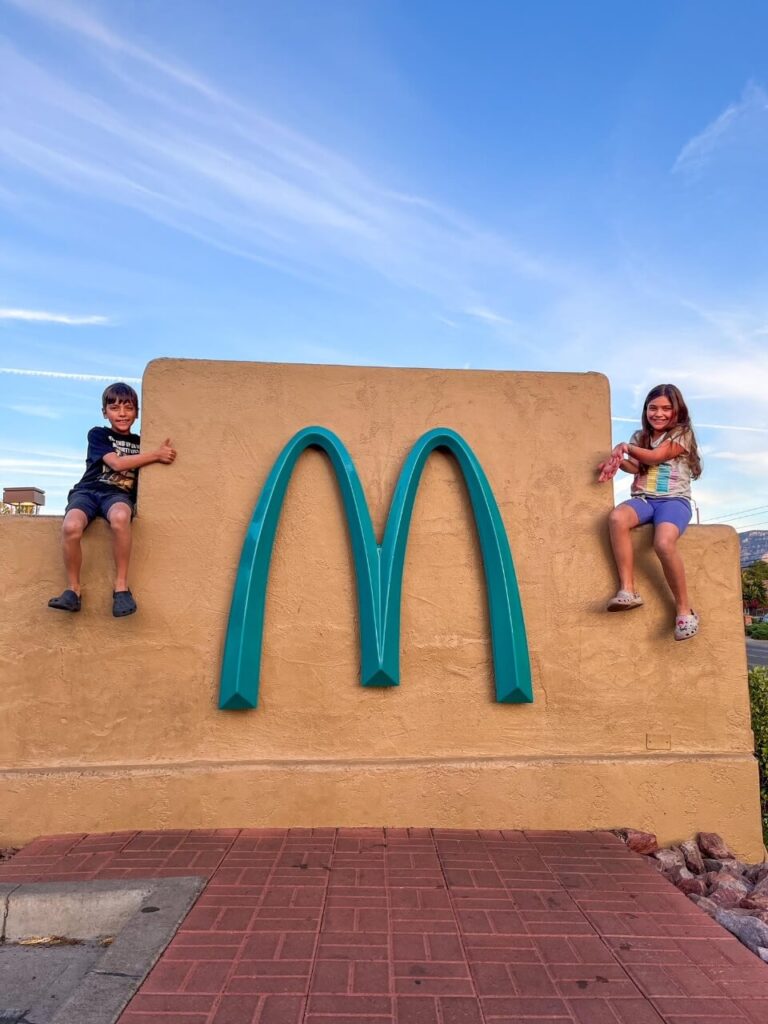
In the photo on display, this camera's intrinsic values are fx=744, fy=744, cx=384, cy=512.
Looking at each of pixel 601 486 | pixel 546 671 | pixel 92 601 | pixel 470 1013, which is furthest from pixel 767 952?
pixel 92 601

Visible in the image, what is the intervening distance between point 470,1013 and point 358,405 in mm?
3307

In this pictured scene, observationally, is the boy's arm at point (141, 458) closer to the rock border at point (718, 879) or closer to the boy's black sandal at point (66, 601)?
the boy's black sandal at point (66, 601)

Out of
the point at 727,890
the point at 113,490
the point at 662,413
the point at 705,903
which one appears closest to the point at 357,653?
the point at 113,490

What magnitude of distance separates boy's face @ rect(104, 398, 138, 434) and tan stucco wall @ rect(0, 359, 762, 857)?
18 cm

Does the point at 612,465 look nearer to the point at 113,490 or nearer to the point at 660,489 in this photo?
the point at 660,489

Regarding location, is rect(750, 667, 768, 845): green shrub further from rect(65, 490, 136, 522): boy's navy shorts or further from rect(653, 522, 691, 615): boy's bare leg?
rect(65, 490, 136, 522): boy's navy shorts

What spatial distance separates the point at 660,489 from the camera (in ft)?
15.3

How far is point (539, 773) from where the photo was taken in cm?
447

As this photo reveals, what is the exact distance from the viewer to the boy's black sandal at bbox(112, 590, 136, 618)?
430 cm

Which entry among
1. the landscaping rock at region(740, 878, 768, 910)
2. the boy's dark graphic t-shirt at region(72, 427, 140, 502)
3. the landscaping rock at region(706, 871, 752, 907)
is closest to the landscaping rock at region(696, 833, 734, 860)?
the landscaping rock at region(706, 871, 752, 907)

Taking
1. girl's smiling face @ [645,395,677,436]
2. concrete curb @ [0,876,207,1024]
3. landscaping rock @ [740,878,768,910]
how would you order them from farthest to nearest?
girl's smiling face @ [645,395,677,436] < landscaping rock @ [740,878,768,910] < concrete curb @ [0,876,207,1024]

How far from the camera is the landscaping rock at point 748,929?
319 centimetres

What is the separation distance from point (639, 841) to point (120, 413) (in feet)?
13.4

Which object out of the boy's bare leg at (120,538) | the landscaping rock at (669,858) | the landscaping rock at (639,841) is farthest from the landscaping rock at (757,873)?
the boy's bare leg at (120,538)
